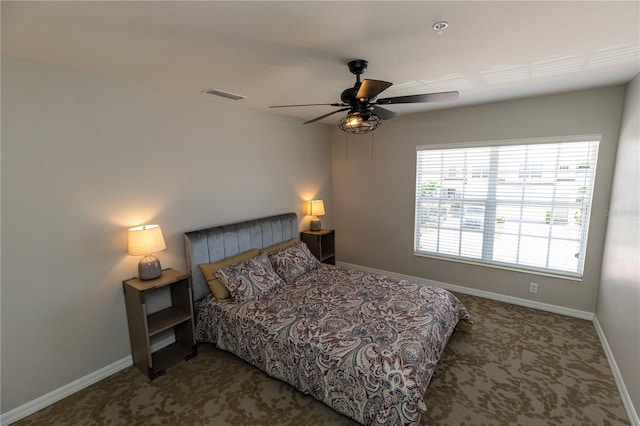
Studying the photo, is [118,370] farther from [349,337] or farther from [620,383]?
[620,383]

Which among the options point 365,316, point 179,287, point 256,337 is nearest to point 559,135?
point 365,316

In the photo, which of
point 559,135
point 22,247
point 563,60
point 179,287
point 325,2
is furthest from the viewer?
point 559,135

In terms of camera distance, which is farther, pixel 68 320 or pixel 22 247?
pixel 68 320

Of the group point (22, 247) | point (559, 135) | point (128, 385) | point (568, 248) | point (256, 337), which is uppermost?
point (559, 135)

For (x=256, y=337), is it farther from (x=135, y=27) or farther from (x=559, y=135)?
(x=559, y=135)

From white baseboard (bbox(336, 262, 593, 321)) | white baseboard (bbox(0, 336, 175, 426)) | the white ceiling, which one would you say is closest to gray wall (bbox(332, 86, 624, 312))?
white baseboard (bbox(336, 262, 593, 321))

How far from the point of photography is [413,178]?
4.30 m

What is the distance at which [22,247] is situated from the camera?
81.8 inches

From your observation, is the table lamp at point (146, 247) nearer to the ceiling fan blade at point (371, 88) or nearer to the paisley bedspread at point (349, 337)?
the paisley bedspread at point (349, 337)

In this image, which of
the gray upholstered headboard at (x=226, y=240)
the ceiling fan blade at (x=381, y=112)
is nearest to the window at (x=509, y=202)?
the ceiling fan blade at (x=381, y=112)

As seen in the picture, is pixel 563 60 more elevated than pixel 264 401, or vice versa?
pixel 563 60

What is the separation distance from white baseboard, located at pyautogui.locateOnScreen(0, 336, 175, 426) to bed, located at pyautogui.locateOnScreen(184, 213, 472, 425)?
28.9 inches

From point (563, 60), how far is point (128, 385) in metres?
4.46

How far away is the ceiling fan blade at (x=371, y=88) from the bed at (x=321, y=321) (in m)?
1.77
